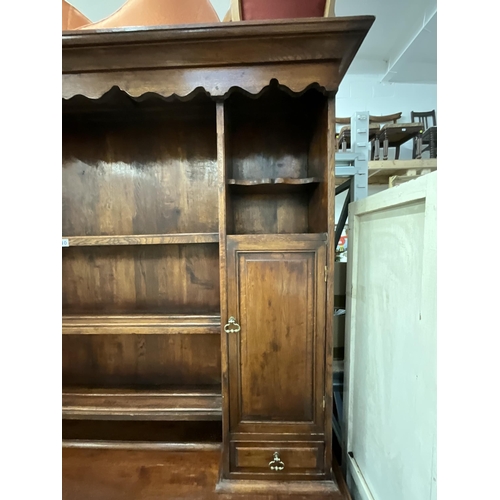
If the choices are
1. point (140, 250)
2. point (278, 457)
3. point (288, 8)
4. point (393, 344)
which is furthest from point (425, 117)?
point (278, 457)

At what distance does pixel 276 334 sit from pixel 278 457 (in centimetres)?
44

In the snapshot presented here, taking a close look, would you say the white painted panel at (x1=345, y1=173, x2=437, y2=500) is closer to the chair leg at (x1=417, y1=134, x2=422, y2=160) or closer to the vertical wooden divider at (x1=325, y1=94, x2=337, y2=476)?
the vertical wooden divider at (x1=325, y1=94, x2=337, y2=476)

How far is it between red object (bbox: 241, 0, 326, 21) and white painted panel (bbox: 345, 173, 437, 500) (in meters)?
0.63

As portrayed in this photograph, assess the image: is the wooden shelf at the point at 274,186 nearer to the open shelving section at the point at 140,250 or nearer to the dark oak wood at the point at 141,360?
the open shelving section at the point at 140,250

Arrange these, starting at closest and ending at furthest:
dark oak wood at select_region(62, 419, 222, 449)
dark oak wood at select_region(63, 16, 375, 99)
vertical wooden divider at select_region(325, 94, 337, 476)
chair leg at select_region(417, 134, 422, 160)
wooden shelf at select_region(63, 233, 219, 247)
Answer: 1. dark oak wood at select_region(63, 16, 375, 99)
2. vertical wooden divider at select_region(325, 94, 337, 476)
3. wooden shelf at select_region(63, 233, 219, 247)
4. dark oak wood at select_region(62, 419, 222, 449)
5. chair leg at select_region(417, 134, 422, 160)

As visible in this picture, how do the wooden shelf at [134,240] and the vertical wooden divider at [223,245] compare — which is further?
the wooden shelf at [134,240]

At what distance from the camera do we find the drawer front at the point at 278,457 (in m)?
0.97

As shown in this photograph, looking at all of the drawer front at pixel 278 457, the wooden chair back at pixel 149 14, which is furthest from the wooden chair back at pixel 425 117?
the drawer front at pixel 278 457

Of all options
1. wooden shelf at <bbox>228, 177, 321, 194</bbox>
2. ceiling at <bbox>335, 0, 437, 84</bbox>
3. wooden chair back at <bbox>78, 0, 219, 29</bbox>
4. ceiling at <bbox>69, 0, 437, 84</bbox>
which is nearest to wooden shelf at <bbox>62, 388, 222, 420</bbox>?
wooden shelf at <bbox>228, 177, 321, 194</bbox>

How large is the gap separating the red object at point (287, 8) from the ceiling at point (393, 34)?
4.38ft

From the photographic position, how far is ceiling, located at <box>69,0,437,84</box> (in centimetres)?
192

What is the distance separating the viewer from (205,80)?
0.88m
